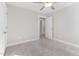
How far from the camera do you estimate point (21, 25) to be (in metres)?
4.34

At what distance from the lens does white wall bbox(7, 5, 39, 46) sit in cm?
380

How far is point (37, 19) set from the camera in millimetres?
5367

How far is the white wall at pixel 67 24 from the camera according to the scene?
3.68 meters

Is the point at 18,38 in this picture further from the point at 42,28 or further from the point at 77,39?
the point at 42,28

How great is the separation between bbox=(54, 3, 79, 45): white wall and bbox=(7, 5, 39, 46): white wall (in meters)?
1.52

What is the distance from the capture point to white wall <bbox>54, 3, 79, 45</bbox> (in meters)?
3.68

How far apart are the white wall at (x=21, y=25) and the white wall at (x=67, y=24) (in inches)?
59.8

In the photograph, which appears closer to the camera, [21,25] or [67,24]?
[67,24]

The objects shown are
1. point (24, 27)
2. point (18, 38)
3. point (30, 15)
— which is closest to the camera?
point (18, 38)

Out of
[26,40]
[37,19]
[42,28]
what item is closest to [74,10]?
[37,19]

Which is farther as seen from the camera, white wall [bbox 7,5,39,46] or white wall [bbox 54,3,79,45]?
white wall [bbox 7,5,39,46]

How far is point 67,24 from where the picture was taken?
13.7 feet

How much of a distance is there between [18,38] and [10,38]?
52cm

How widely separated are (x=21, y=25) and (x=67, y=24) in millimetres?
2735
